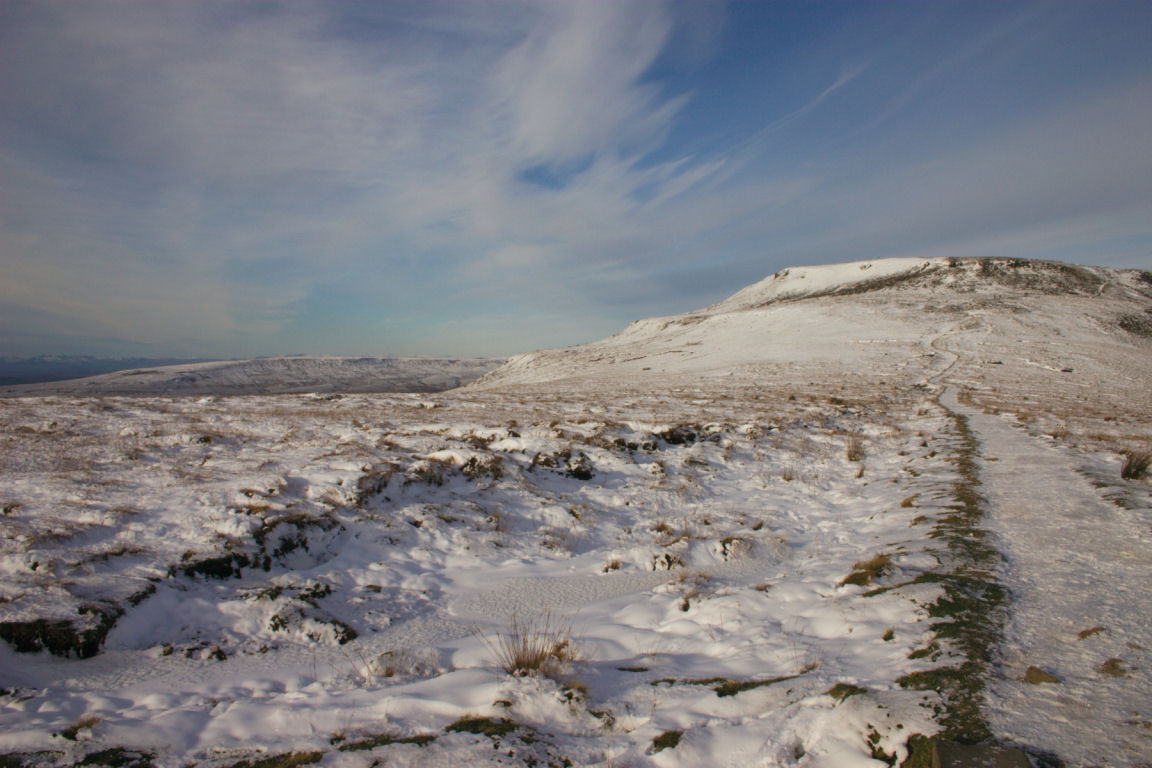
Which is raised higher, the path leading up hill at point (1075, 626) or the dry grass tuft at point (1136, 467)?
the dry grass tuft at point (1136, 467)

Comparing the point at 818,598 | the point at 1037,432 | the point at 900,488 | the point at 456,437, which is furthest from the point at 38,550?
the point at 1037,432

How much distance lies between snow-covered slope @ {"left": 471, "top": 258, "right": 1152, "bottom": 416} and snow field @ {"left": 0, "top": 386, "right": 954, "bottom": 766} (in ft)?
75.8

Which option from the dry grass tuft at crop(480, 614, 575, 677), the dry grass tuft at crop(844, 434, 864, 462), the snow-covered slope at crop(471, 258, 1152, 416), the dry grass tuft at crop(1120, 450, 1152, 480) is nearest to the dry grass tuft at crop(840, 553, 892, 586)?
the dry grass tuft at crop(480, 614, 575, 677)

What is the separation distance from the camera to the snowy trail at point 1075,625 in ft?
9.46

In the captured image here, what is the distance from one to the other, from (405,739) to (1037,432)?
1891 cm

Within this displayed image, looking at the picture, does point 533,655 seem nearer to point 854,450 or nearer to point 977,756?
point 977,756

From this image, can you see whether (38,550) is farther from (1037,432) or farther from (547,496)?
(1037,432)

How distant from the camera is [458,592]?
6.87 metres

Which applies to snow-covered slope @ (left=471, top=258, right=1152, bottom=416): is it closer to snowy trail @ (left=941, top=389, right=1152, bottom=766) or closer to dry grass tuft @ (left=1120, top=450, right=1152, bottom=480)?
dry grass tuft @ (left=1120, top=450, right=1152, bottom=480)

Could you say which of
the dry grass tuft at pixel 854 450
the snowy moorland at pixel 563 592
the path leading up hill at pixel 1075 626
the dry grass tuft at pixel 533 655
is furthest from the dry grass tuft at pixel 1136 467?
the dry grass tuft at pixel 533 655

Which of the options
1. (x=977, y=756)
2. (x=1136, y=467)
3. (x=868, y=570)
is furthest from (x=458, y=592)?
(x=1136, y=467)

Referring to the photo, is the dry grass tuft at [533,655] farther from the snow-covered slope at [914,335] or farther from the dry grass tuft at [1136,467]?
the snow-covered slope at [914,335]

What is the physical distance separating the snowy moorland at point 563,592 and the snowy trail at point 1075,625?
0.09 ft

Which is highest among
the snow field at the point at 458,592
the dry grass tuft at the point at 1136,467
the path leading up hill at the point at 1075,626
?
the dry grass tuft at the point at 1136,467
